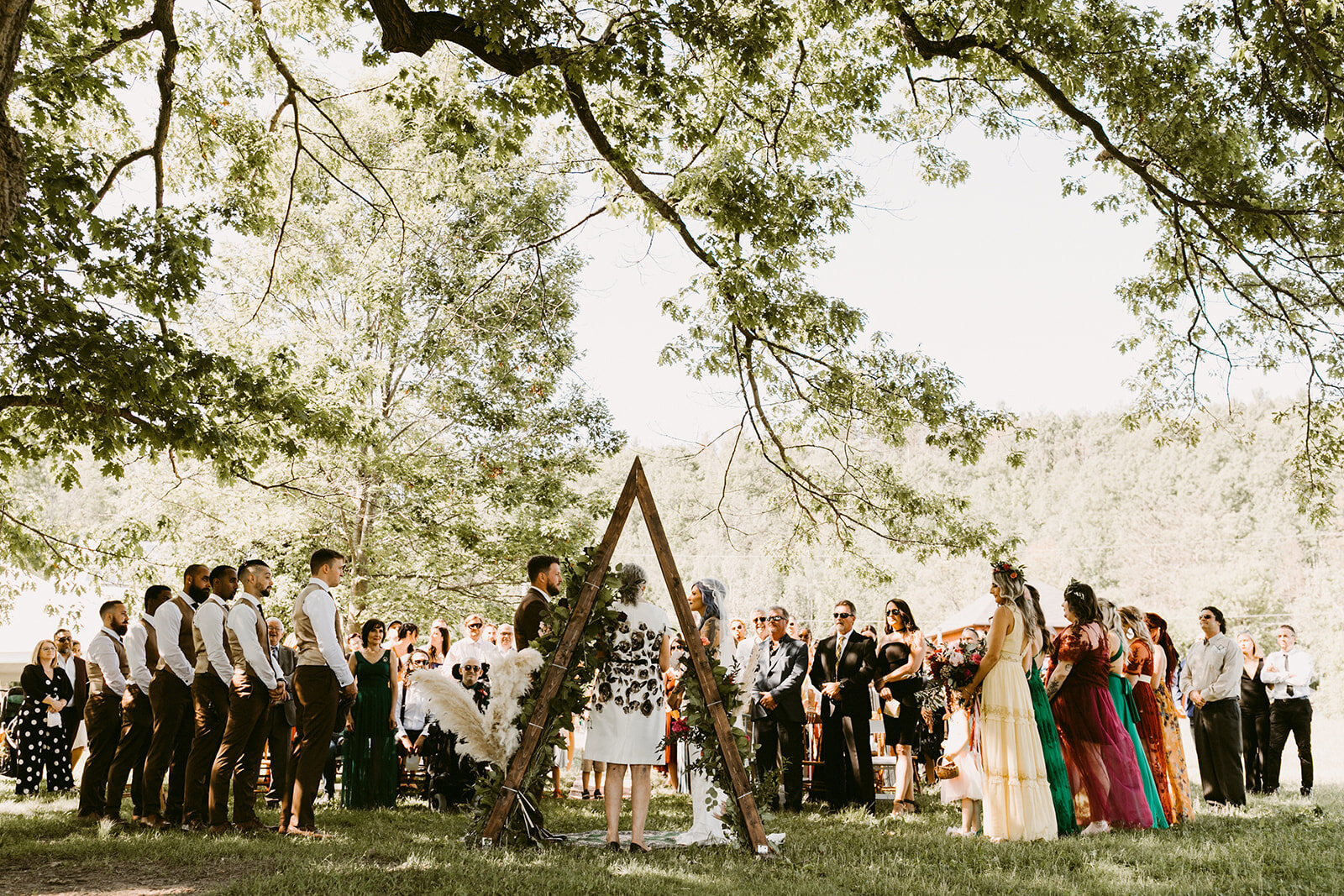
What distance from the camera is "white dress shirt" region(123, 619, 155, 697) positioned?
8648 mm

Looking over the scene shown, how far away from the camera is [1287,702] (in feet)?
38.3

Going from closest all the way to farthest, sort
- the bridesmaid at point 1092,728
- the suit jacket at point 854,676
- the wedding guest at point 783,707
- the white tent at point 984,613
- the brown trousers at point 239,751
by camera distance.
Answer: the brown trousers at point 239,751 → the bridesmaid at point 1092,728 → the suit jacket at point 854,676 → the wedding guest at point 783,707 → the white tent at point 984,613

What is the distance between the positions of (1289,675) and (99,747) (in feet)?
42.5

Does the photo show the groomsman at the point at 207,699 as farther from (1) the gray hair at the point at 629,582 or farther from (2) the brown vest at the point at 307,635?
(1) the gray hair at the point at 629,582

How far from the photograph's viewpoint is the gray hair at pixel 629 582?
25.1 feet

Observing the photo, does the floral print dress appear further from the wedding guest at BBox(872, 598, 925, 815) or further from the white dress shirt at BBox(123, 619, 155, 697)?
the white dress shirt at BBox(123, 619, 155, 697)

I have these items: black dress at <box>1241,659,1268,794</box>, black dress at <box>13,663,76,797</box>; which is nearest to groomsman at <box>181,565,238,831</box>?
black dress at <box>13,663,76,797</box>

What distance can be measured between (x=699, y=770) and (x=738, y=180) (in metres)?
5.37

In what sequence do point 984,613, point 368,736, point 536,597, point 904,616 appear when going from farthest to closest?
point 984,613 < point 368,736 < point 904,616 < point 536,597

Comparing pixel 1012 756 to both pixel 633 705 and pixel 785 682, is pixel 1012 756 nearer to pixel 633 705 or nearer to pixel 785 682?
pixel 785 682

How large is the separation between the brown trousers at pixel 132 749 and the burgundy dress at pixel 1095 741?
26.6ft

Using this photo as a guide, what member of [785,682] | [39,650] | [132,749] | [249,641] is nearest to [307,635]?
[249,641]

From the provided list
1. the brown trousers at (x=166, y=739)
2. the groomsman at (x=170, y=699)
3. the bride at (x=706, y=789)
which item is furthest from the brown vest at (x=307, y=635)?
the bride at (x=706, y=789)

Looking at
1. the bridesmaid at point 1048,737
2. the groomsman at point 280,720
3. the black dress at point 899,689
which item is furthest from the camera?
the black dress at point 899,689
